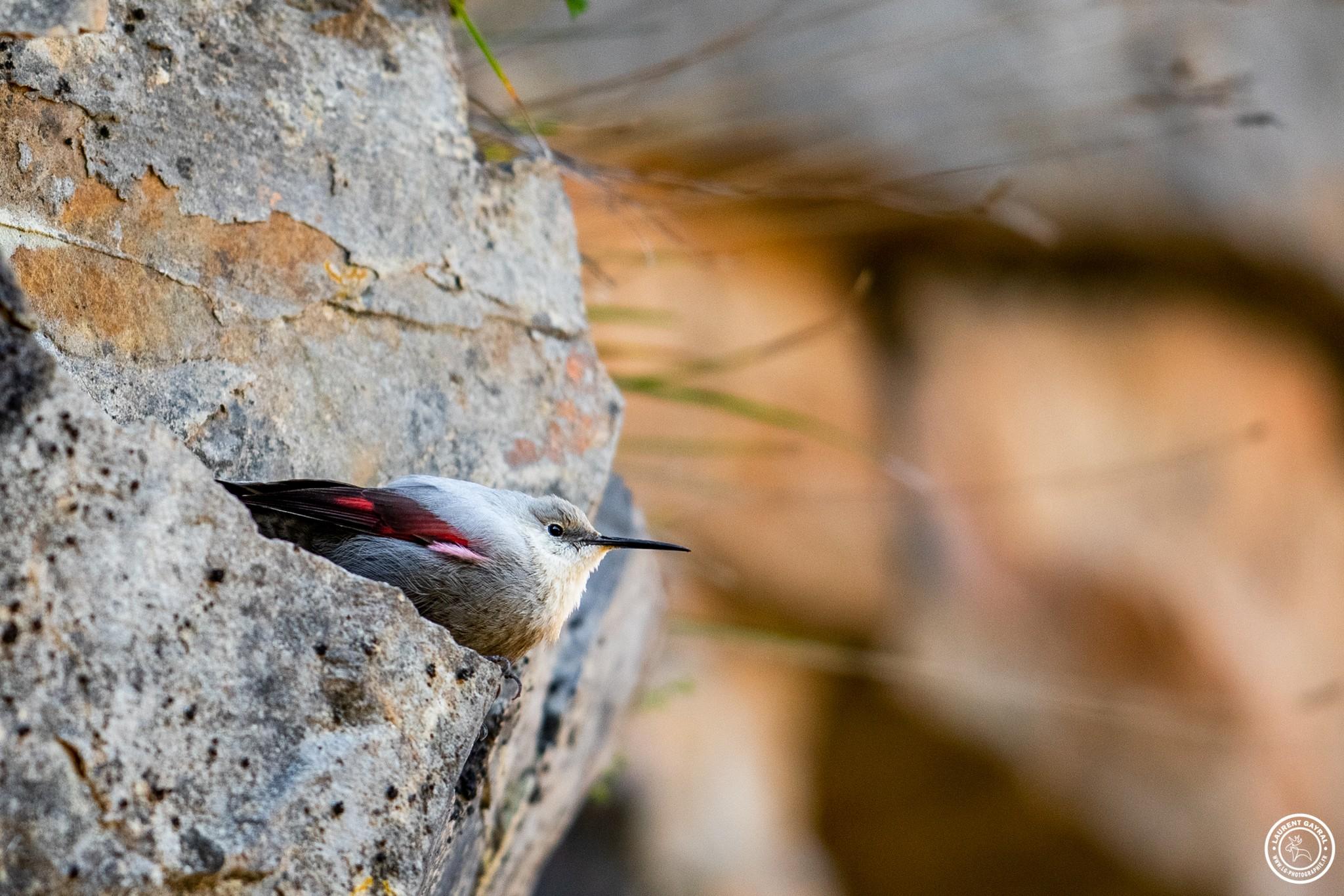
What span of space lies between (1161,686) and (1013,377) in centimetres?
162

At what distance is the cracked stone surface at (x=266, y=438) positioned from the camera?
1.25m

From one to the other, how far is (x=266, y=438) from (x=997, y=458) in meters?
4.54

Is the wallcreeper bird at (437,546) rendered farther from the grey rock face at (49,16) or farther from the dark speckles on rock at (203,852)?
the grey rock face at (49,16)

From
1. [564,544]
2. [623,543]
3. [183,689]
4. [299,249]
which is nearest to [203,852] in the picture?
[183,689]

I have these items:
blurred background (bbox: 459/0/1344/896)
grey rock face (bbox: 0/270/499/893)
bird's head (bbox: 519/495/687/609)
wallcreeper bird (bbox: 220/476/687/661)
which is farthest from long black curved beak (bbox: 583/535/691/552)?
blurred background (bbox: 459/0/1344/896)

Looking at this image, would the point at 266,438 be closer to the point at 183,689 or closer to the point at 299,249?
the point at 299,249

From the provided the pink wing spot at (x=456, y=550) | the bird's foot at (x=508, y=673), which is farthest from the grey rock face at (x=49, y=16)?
the bird's foot at (x=508, y=673)

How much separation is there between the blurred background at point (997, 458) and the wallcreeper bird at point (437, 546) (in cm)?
281

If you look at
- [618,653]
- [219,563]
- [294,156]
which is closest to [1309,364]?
[618,653]

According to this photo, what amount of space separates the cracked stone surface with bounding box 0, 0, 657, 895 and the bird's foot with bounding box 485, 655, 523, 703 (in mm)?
62

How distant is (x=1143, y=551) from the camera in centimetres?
561

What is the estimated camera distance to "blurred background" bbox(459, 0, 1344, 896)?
4.87 metres

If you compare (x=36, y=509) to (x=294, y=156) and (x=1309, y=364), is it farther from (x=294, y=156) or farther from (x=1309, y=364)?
(x=1309, y=364)

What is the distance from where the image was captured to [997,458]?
5879mm
